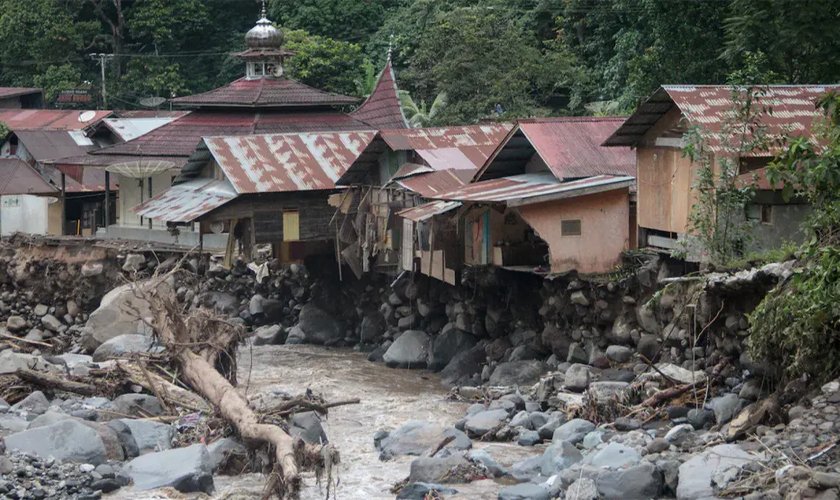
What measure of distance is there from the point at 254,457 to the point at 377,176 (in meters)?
12.3

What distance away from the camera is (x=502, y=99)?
123 ft

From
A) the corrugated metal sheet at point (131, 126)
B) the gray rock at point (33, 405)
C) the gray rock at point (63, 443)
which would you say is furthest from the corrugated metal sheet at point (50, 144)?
the gray rock at point (63, 443)

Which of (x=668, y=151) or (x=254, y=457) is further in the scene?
(x=668, y=151)

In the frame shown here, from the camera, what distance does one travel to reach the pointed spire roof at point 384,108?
3762cm

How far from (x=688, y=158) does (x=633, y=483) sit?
7529mm

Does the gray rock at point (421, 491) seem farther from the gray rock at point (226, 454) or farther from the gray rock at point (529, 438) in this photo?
the gray rock at point (226, 454)

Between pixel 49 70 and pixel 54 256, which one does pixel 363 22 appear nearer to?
pixel 49 70

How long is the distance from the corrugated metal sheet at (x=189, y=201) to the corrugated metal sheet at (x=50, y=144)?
36.9 feet

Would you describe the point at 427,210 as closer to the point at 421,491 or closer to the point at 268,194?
the point at 268,194

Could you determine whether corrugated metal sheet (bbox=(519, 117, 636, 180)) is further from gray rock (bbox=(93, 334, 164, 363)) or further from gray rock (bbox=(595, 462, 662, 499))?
gray rock (bbox=(595, 462, 662, 499))

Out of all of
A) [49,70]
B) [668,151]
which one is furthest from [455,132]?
[49,70]

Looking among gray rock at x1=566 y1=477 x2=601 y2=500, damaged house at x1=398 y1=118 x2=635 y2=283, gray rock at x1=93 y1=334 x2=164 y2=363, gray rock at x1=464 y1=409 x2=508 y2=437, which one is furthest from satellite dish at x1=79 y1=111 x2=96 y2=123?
gray rock at x1=566 y1=477 x2=601 y2=500

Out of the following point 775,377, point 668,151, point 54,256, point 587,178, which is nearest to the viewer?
Answer: point 775,377

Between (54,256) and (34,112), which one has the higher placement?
(34,112)
